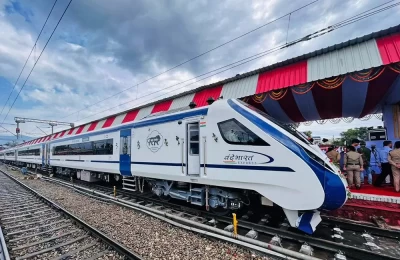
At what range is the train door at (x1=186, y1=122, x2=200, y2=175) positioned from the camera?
6.58m

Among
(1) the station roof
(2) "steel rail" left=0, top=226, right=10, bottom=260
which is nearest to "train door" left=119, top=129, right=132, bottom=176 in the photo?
(1) the station roof

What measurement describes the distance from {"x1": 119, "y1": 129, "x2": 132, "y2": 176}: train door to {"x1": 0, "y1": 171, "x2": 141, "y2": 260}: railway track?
266 cm

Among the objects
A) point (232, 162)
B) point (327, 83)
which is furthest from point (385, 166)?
point (232, 162)

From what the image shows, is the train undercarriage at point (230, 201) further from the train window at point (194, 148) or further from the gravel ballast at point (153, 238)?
the gravel ballast at point (153, 238)

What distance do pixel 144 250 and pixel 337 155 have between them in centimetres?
826

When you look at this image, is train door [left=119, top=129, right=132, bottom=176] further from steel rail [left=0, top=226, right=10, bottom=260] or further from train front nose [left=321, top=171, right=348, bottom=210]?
train front nose [left=321, top=171, right=348, bottom=210]

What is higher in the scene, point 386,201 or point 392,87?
point 392,87

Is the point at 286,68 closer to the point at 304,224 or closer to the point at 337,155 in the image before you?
the point at 337,155

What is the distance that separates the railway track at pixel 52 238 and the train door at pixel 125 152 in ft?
8.72

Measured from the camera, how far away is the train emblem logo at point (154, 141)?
7762 mm

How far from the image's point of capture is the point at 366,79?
6.39m

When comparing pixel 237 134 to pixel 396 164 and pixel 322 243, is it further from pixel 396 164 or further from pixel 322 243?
pixel 396 164

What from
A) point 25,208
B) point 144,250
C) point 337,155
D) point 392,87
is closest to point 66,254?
point 144,250

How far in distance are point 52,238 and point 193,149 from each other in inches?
156
